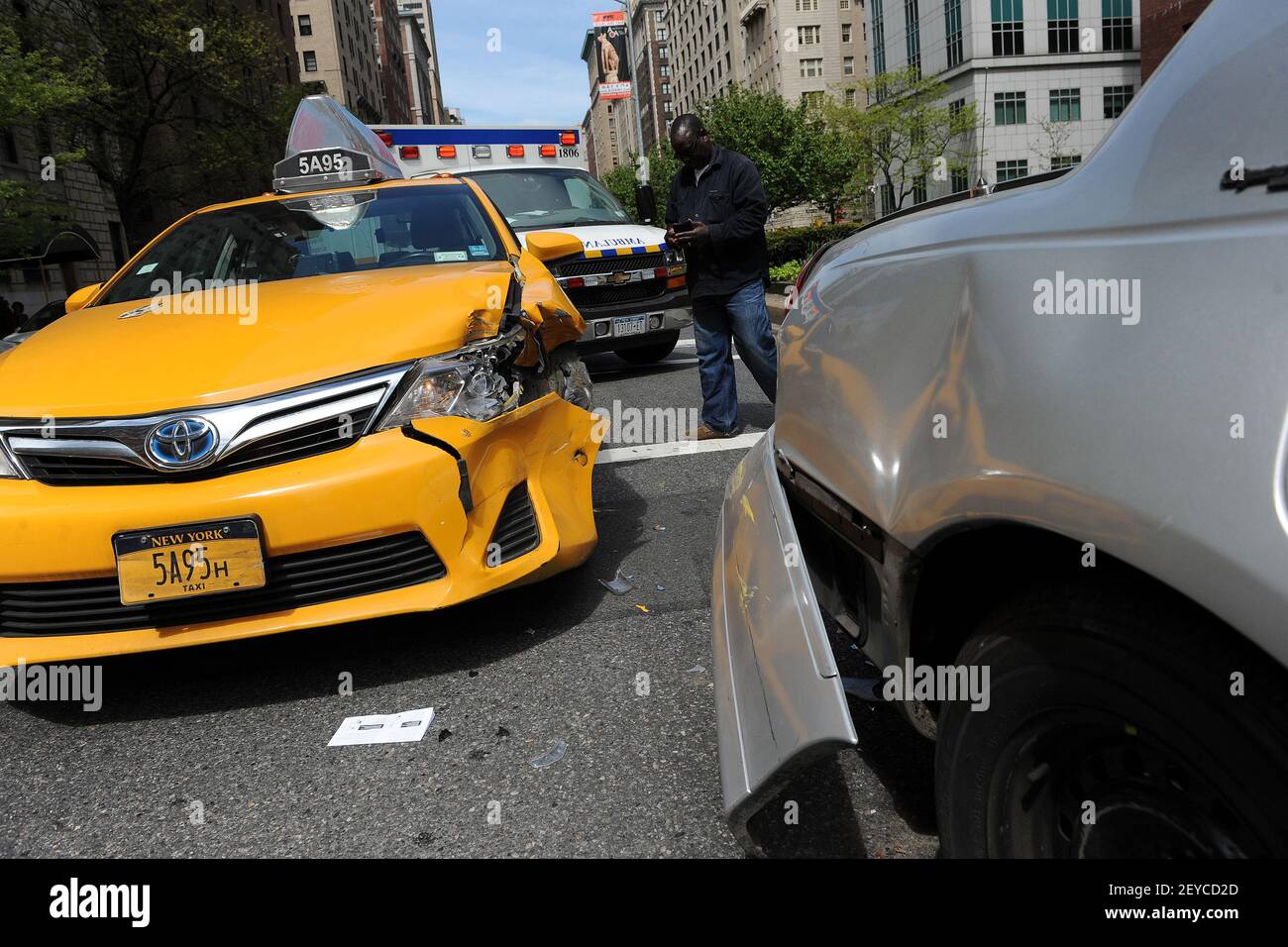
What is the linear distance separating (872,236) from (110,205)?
120 feet

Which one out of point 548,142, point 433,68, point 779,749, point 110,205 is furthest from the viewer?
point 433,68

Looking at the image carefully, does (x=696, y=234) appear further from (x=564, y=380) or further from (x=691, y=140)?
(x=564, y=380)

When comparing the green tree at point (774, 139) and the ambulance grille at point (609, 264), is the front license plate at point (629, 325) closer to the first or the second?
the ambulance grille at point (609, 264)

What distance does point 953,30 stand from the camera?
1944 inches

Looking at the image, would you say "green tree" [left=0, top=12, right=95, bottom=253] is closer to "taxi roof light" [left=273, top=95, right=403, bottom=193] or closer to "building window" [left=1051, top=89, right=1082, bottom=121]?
"taxi roof light" [left=273, top=95, right=403, bottom=193]

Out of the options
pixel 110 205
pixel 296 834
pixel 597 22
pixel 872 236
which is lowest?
pixel 296 834

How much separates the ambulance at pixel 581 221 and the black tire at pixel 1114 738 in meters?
6.58

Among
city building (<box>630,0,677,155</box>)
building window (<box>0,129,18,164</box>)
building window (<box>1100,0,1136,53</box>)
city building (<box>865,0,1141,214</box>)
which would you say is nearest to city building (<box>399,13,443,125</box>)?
city building (<box>630,0,677,155</box>)

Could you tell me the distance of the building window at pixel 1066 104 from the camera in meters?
48.6

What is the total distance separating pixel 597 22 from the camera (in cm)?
7250

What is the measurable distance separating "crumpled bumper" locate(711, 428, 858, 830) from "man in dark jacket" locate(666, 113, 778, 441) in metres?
3.44

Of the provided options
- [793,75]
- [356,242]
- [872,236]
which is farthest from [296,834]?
[793,75]
